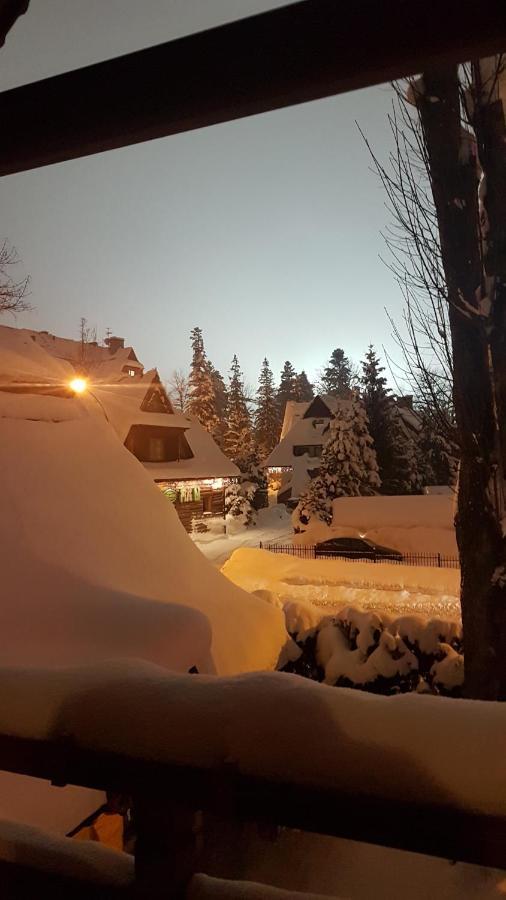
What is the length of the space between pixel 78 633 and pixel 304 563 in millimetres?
13202

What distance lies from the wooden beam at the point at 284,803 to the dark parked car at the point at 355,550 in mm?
18169

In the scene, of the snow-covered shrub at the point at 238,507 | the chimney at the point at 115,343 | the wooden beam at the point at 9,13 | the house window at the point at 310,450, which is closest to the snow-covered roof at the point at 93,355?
the chimney at the point at 115,343

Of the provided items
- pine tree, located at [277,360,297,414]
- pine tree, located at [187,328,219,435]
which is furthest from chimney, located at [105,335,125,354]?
pine tree, located at [277,360,297,414]

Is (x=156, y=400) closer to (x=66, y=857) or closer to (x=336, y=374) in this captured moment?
(x=66, y=857)

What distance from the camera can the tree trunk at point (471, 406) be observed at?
5121 mm

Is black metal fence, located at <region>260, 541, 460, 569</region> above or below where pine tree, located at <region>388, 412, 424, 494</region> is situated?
below

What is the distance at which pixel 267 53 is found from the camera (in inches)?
61.9

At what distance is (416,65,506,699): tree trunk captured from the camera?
5.12 m

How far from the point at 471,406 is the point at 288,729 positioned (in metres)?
4.81

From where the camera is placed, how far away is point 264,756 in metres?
0.97

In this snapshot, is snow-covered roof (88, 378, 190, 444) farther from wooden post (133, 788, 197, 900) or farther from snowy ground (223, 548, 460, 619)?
wooden post (133, 788, 197, 900)

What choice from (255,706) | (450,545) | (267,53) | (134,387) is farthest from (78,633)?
(134,387)

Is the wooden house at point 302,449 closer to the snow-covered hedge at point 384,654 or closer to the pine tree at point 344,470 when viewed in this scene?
the pine tree at point 344,470

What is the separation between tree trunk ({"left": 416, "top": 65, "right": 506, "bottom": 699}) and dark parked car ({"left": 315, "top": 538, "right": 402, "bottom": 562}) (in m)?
13.4
